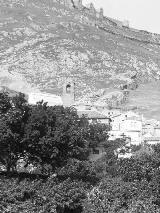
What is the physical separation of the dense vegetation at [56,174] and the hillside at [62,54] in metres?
80.0

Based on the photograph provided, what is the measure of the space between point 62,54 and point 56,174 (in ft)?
389

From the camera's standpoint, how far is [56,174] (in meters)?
40.0

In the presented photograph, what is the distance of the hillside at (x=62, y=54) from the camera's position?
471 feet

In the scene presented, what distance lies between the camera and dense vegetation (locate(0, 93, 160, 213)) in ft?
115

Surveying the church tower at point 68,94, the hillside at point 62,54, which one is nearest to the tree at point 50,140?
the church tower at point 68,94

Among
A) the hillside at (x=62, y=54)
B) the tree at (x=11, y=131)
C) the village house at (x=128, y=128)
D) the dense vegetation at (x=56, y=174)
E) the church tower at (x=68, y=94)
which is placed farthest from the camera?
the hillside at (x=62, y=54)

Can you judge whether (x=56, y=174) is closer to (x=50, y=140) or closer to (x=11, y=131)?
(x=50, y=140)

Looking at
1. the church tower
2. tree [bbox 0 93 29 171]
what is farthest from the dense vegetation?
the church tower

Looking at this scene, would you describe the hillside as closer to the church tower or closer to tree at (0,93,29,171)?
the church tower

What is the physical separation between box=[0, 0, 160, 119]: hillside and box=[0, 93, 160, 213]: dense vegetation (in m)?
80.0

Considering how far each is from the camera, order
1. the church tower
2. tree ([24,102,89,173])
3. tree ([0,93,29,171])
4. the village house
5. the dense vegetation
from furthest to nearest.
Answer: the church tower, the village house, tree ([24,102,89,173]), tree ([0,93,29,171]), the dense vegetation

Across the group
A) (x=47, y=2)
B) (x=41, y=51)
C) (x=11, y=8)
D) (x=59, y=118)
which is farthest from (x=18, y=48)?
(x=59, y=118)

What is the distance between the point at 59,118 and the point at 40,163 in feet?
17.0

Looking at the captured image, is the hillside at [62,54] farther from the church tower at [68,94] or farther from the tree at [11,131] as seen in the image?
the tree at [11,131]
